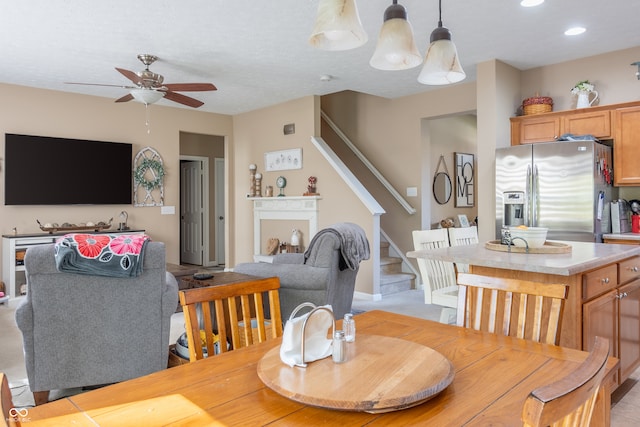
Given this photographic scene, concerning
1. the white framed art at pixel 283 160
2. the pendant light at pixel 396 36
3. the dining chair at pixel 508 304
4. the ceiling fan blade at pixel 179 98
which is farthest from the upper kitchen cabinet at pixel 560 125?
the pendant light at pixel 396 36

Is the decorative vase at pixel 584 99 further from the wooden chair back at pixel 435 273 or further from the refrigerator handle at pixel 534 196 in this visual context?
the wooden chair back at pixel 435 273

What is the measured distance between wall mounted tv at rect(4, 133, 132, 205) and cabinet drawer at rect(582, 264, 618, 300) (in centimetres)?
583

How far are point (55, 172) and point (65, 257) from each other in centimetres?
410

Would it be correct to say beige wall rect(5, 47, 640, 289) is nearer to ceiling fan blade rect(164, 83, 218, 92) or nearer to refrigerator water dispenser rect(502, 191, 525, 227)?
refrigerator water dispenser rect(502, 191, 525, 227)

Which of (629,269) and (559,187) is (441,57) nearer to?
(629,269)

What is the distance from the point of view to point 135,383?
1.18 m

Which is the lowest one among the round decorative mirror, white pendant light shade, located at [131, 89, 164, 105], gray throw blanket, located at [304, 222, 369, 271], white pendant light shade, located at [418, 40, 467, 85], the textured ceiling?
gray throw blanket, located at [304, 222, 369, 271]

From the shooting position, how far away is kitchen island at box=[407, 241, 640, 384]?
90.4 inches

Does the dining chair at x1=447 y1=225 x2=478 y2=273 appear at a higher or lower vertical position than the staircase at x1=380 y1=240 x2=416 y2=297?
higher

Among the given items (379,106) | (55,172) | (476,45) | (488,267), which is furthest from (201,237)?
(488,267)

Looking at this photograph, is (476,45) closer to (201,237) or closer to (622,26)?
(622,26)

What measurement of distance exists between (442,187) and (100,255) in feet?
17.0

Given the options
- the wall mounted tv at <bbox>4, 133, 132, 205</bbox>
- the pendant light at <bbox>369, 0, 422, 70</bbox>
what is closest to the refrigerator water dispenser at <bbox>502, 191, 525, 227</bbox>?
the pendant light at <bbox>369, 0, 422, 70</bbox>

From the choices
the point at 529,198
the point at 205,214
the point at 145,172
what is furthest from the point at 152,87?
the point at 205,214
